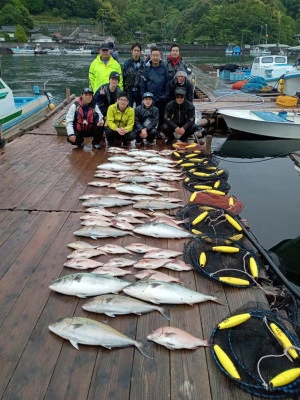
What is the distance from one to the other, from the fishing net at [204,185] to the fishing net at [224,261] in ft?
5.30

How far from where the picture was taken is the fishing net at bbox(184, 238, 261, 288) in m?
3.11

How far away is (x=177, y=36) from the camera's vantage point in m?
107

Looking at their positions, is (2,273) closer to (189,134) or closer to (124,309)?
(124,309)

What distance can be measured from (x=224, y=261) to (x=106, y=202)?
6.36 ft

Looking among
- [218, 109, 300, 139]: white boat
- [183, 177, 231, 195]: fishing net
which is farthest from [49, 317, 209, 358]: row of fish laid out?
[218, 109, 300, 139]: white boat

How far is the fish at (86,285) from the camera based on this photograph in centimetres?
289

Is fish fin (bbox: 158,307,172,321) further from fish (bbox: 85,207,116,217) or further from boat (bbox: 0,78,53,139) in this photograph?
boat (bbox: 0,78,53,139)

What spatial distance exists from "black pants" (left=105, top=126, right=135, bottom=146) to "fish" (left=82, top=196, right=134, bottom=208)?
109 inches

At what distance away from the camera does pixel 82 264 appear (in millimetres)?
3295

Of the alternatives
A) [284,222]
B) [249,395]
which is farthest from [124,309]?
[284,222]

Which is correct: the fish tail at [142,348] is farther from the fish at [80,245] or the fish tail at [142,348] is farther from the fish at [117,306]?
the fish at [80,245]

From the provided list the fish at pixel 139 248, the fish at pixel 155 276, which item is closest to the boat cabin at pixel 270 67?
the fish at pixel 139 248

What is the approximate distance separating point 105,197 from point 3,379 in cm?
291

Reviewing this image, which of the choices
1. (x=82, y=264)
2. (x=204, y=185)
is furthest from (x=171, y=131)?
(x=82, y=264)
